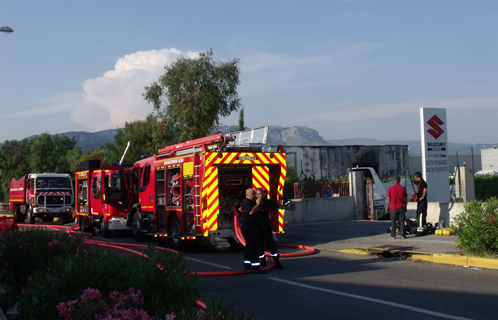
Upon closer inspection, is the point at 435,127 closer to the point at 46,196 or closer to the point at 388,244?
the point at 388,244

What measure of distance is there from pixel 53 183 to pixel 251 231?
72.2ft

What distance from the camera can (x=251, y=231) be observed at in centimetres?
1104

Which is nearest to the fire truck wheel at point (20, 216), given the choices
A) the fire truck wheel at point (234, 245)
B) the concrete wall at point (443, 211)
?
the fire truck wheel at point (234, 245)

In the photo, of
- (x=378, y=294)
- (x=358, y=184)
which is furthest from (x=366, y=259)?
(x=358, y=184)

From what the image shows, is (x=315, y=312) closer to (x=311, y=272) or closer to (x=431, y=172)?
(x=311, y=272)

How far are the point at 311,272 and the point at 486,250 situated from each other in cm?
369

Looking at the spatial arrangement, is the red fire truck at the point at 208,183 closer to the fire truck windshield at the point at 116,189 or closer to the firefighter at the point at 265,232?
the firefighter at the point at 265,232

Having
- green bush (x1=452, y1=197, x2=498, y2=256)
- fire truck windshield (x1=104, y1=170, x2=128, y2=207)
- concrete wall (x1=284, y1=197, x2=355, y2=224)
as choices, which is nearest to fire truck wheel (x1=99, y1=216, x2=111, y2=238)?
fire truck windshield (x1=104, y1=170, x2=128, y2=207)

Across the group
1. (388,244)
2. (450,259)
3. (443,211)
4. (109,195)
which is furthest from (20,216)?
(450,259)

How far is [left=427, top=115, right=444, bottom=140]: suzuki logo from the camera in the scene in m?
Result: 17.6

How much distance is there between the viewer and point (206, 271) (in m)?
11.0

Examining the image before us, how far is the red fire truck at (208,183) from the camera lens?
13.7m

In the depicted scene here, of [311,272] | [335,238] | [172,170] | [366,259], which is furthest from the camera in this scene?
[335,238]

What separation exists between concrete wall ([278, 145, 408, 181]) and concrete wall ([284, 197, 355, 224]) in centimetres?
2032
